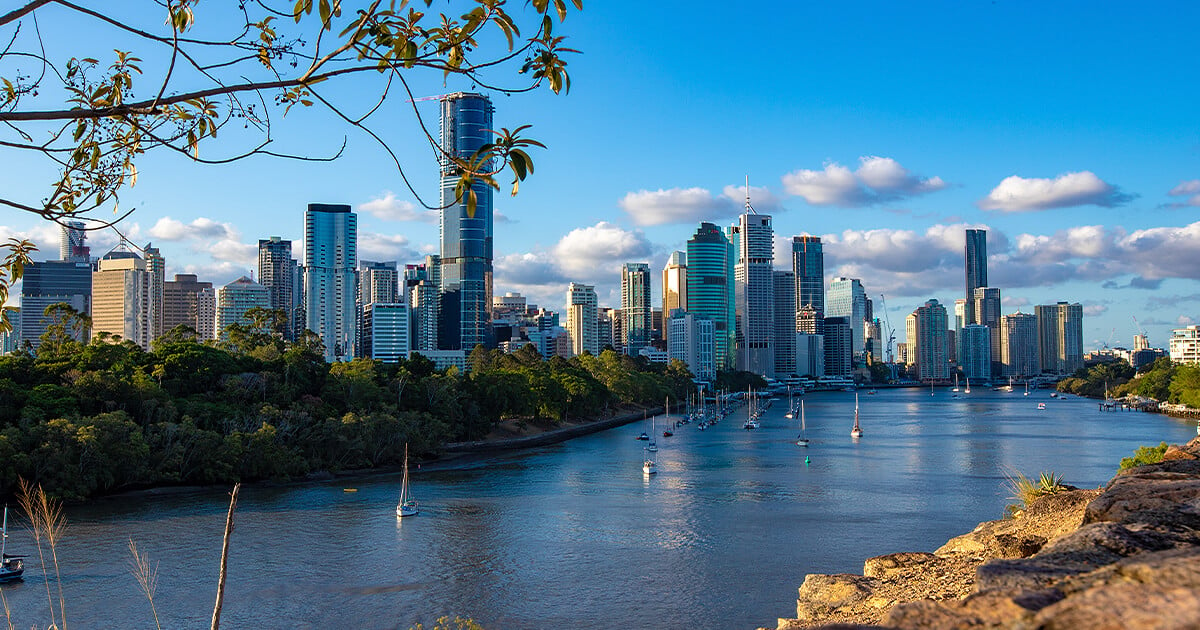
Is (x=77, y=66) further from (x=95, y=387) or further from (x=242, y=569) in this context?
(x=95, y=387)

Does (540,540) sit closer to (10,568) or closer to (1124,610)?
(10,568)

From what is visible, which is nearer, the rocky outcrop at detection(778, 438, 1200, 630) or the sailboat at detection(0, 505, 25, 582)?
the rocky outcrop at detection(778, 438, 1200, 630)

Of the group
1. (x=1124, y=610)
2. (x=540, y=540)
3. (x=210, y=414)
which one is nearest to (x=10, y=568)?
(x=540, y=540)

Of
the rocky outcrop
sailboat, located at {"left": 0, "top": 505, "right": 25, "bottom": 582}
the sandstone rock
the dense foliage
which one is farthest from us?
the dense foliage

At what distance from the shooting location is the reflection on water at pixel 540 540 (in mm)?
27938

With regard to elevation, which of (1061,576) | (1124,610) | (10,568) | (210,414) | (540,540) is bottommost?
(540,540)

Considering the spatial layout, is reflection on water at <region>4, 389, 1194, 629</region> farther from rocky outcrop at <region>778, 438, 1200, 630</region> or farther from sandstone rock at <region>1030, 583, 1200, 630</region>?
sandstone rock at <region>1030, 583, 1200, 630</region>

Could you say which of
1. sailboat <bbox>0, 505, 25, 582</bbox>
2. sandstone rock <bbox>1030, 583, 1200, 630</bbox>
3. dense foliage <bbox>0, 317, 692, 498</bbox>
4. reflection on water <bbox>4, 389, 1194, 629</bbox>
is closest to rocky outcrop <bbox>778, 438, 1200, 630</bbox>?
sandstone rock <bbox>1030, 583, 1200, 630</bbox>

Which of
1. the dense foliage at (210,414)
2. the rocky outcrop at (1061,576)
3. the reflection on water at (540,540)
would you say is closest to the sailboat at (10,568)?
the reflection on water at (540,540)

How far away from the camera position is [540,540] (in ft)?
124

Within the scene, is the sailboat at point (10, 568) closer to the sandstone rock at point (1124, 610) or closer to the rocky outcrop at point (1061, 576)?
the rocky outcrop at point (1061, 576)

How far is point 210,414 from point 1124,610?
60763mm

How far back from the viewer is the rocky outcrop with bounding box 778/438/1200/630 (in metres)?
4.67

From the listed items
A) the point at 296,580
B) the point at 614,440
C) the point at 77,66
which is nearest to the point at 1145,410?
the point at 614,440
